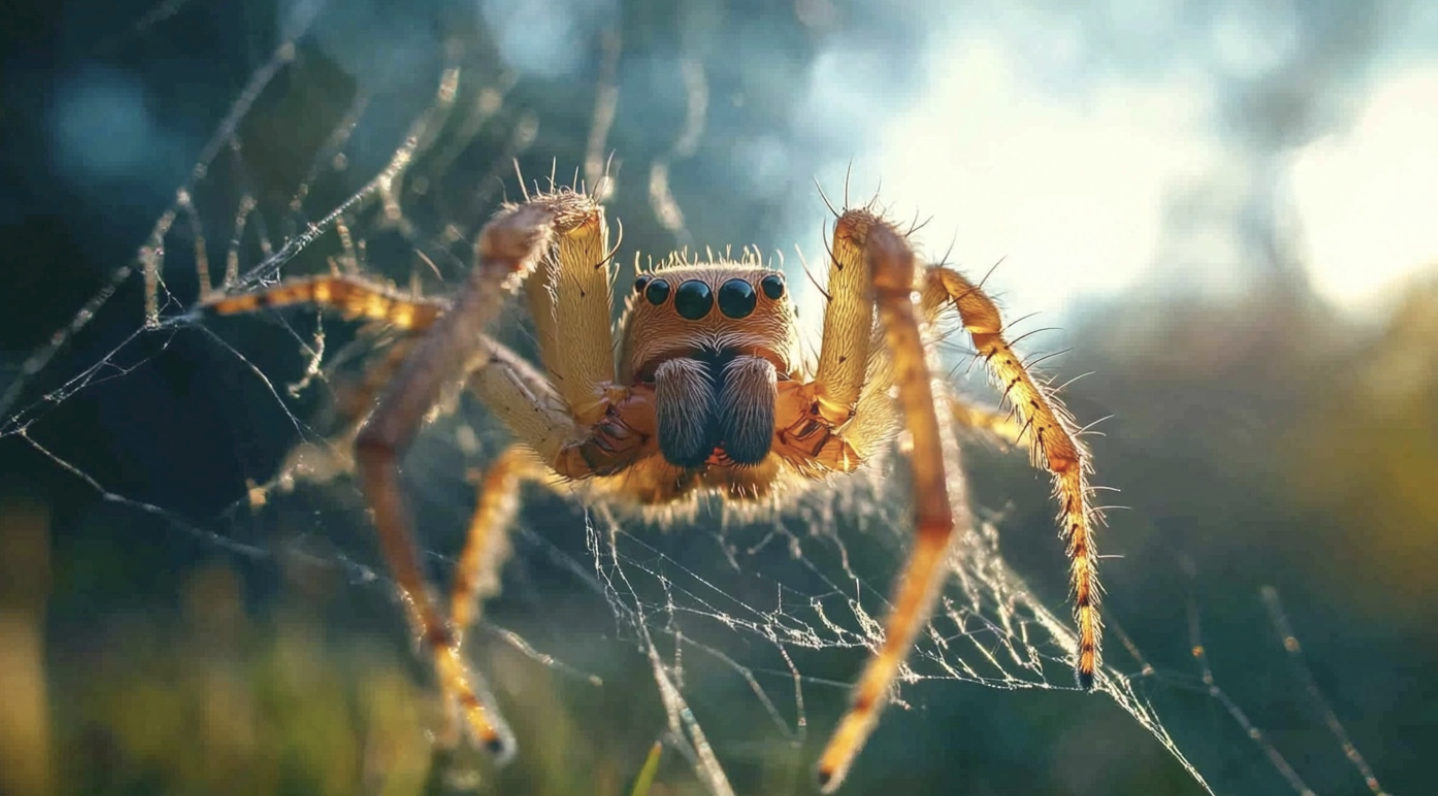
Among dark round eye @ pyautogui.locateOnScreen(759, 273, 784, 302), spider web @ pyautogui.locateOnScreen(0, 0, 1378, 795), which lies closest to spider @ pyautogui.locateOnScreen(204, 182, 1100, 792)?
dark round eye @ pyautogui.locateOnScreen(759, 273, 784, 302)

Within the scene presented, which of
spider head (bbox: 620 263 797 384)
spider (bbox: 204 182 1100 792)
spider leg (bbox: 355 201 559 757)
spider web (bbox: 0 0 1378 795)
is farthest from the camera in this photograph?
spider web (bbox: 0 0 1378 795)

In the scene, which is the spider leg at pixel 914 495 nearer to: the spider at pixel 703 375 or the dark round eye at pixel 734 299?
the spider at pixel 703 375

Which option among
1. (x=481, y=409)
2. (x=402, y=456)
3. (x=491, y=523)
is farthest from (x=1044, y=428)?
(x=481, y=409)

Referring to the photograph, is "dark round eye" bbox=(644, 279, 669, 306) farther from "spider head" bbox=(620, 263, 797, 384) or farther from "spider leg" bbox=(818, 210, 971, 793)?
"spider leg" bbox=(818, 210, 971, 793)

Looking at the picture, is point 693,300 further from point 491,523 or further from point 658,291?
point 491,523

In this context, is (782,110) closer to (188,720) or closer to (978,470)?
(978,470)
